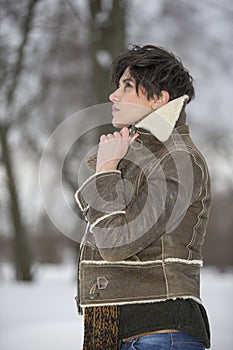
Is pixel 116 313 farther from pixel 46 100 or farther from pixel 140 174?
pixel 46 100

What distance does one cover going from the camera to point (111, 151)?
5.50 ft

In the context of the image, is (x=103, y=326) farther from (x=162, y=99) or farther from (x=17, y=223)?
(x=17, y=223)

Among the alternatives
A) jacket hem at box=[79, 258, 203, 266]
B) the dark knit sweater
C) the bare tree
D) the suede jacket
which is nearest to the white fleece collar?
the suede jacket

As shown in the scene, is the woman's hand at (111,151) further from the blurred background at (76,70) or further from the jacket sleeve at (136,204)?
the blurred background at (76,70)

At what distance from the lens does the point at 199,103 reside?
9.84 meters

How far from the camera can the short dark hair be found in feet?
5.79

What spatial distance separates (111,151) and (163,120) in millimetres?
166

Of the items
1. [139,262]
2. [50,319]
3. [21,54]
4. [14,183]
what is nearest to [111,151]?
[139,262]

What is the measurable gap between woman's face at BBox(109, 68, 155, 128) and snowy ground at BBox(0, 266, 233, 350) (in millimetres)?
2510

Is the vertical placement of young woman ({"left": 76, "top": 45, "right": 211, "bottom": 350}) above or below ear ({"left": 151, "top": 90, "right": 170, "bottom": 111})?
below

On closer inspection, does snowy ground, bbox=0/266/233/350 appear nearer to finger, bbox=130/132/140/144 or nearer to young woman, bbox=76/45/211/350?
young woman, bbox=76/45/211/350

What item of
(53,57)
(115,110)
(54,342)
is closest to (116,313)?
(115,110)

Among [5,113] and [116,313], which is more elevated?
[5,113]

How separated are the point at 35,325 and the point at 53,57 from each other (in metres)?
4.37
